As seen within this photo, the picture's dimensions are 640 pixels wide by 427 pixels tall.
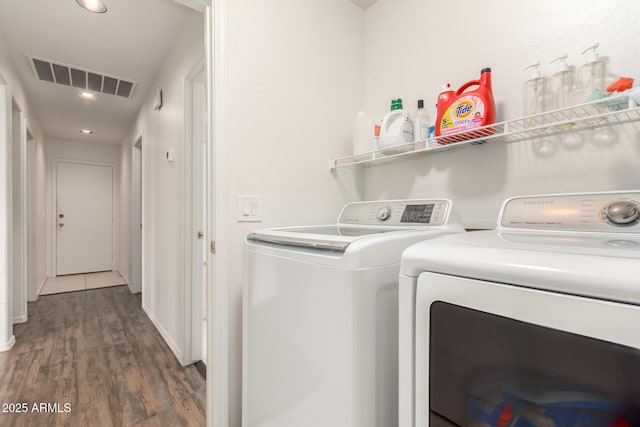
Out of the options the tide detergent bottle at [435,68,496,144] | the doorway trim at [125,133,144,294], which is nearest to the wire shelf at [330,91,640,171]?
the tide detergent bottle at [435,68,496,144]

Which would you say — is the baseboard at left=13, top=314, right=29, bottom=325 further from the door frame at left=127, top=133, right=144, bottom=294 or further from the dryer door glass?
the dryer door glass

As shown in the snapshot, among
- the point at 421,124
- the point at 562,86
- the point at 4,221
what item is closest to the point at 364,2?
the point at 421,124

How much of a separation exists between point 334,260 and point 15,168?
373 centimetres

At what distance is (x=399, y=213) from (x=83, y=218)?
6.33 meters

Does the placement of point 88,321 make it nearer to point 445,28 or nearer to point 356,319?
point 356,319

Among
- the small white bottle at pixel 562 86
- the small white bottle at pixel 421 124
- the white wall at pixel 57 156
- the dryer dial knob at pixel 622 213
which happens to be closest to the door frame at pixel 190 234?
the small white bottle at pixel 421 124

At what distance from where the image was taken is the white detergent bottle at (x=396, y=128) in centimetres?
143

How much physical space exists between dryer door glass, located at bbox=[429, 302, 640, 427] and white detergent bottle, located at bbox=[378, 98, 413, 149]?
959 millimetres

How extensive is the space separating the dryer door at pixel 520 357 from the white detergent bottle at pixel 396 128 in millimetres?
914

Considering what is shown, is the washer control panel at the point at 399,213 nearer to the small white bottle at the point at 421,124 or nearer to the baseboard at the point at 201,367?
the small white bottle at the point at 421,124

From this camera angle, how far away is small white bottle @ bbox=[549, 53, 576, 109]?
1.04 m

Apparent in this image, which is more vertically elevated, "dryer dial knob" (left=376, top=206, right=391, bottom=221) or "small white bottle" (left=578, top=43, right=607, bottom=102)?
"small white bottle" (left=578, top=43, right=607, bottom=102)

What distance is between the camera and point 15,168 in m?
2.98

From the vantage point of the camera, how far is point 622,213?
0.82 m
